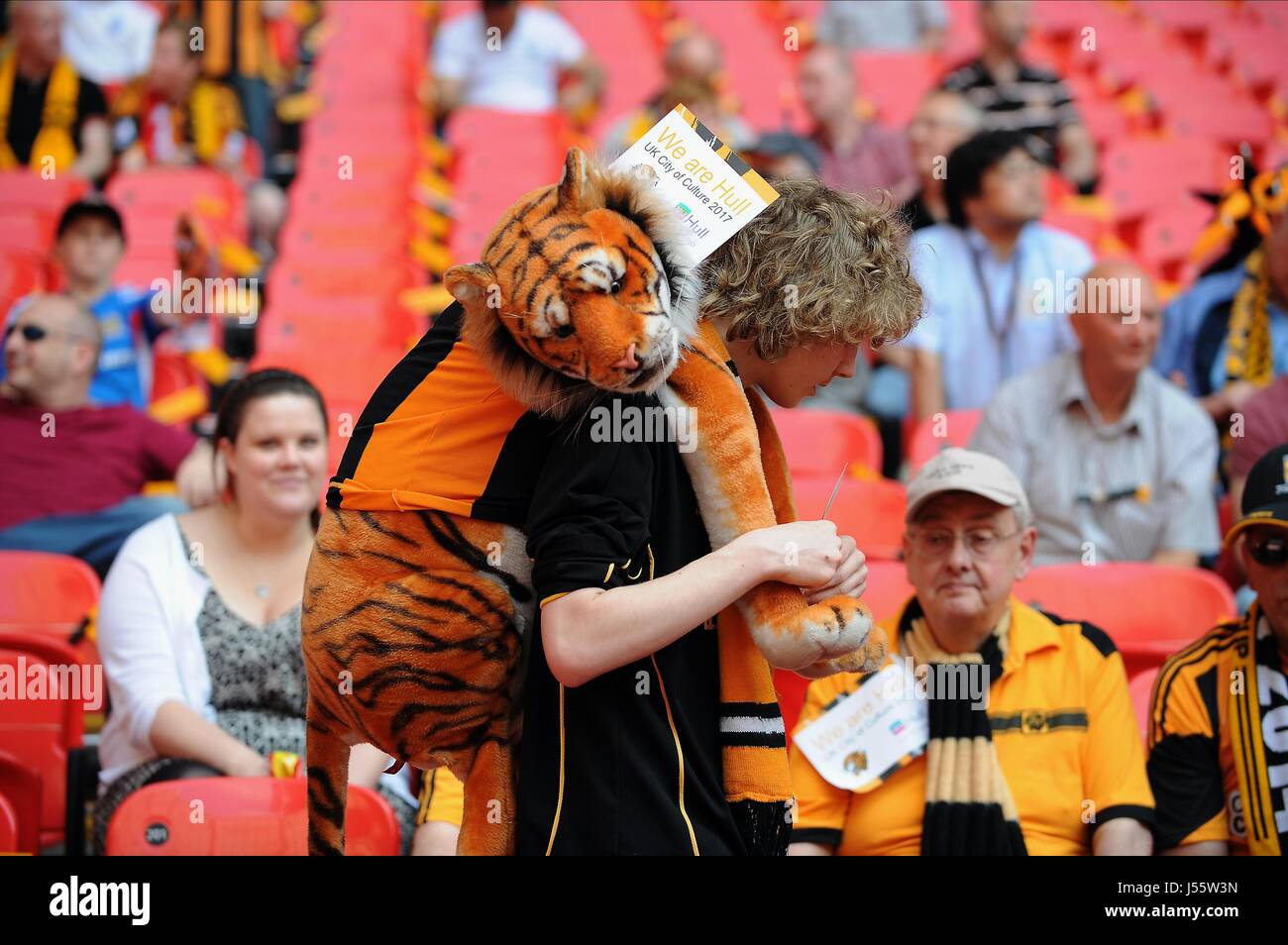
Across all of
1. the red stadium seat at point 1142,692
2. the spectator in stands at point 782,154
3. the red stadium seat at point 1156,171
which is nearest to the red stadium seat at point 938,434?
the red stadium seat at point 1142,692

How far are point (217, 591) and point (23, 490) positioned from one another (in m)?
1.17

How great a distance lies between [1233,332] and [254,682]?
304 centimetres

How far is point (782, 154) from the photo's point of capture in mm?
5145

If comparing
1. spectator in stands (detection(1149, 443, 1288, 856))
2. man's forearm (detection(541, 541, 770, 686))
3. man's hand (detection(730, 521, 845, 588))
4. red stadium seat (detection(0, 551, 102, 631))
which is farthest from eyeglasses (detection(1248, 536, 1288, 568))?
red stadium seat (detection(0, 551, 102, 631))

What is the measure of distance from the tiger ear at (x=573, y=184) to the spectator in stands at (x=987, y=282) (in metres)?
2.88

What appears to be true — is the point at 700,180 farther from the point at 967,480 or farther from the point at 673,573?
the point at 967,480

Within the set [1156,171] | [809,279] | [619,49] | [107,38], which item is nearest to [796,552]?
[809,279]

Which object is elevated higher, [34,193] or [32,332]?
[34,193]

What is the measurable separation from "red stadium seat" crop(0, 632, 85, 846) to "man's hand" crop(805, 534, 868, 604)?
5.77ft

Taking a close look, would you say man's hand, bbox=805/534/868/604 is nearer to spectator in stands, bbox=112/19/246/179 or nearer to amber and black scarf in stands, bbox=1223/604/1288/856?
amber and black scarf in stands, bbox=1223/604/1288/856

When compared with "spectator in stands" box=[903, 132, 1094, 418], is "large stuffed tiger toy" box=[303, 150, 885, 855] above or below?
below

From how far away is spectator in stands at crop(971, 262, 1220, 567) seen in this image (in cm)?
350

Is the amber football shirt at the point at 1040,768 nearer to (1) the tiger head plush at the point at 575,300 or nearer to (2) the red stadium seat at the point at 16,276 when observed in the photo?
(1) the tiger head plush at the point at 575,300
